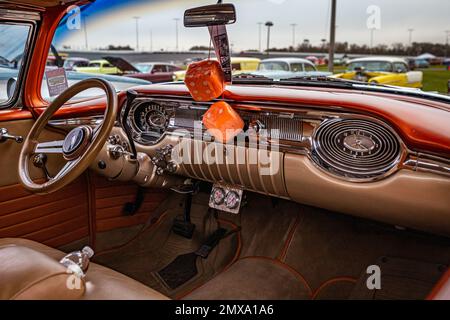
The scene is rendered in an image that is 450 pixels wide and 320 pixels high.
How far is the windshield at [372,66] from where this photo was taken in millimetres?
12023

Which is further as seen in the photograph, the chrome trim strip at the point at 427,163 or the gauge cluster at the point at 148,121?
the gauge cluster at the point at 148,121

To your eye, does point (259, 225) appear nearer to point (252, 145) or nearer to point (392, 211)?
point (252, 145)

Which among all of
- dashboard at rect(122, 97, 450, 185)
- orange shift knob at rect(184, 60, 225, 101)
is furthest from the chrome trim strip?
orange shift knob at rect(184, 60, 225, 101)

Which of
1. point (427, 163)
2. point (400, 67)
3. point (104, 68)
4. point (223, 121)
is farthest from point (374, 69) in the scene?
point (427, 163)

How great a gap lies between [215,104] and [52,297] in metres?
1.07

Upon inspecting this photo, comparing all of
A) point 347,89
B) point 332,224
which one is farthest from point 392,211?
point 332,224

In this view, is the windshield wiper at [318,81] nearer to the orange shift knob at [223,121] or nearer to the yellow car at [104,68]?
the orange shift knob at [223,121]

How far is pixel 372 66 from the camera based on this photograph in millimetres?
12344

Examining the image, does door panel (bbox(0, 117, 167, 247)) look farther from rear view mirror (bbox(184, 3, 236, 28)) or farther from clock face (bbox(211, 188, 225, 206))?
rear view mirror (bbox(184, 3, 236, 28))

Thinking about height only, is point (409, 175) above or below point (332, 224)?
above

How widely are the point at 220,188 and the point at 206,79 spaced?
842 mm

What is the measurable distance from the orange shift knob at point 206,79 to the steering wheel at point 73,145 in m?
0.36

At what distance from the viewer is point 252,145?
1962 mm

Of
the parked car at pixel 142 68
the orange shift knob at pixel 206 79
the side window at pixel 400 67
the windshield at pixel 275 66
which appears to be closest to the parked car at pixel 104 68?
the parked car at pixel 142 68
